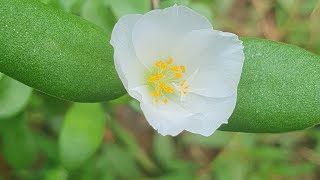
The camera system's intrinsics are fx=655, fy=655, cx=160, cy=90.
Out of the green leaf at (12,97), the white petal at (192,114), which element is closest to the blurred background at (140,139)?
the green leaf at (12,97)

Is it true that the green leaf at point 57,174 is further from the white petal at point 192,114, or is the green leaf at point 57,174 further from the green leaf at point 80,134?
the white petal at point 192,114

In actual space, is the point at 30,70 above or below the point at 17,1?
below

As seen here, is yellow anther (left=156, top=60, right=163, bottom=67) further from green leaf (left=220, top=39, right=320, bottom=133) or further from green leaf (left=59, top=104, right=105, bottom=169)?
green leaf (left=59, top=104, right=105, bottom=169)

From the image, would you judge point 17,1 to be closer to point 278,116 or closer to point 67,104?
point 278,116

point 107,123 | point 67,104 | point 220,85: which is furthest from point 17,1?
point 107,123

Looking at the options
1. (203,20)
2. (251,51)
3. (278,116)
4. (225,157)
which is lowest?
(225,157)

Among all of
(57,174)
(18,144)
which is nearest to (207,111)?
(57,174)
